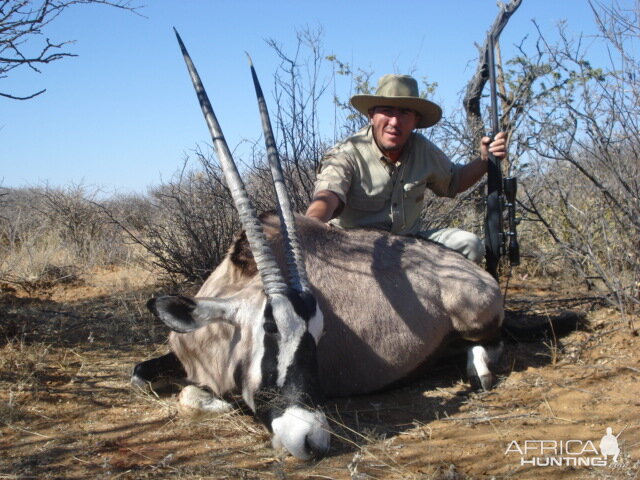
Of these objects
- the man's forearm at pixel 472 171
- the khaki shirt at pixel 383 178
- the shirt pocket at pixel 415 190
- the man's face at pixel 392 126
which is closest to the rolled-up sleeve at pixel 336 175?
the khaki shirt at pixel 383 178

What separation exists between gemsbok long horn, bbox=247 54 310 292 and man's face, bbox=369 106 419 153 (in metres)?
1.16

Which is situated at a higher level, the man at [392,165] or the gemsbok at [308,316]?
the man at [392,165]

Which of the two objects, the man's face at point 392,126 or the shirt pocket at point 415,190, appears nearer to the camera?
the man's face at point 392,126

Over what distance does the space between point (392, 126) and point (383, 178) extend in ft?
1.21

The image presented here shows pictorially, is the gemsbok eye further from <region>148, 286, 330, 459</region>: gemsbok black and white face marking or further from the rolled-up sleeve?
the rolled-up sleeve

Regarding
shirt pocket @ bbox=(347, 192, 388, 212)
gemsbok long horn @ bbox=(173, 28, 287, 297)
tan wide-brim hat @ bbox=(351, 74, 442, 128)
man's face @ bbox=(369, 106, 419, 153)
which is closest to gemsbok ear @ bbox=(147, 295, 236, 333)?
gemsbok long horn @ bbox=(173, 28, 287, 297)

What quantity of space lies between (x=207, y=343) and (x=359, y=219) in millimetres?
1748

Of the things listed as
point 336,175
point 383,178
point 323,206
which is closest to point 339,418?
point 323,206

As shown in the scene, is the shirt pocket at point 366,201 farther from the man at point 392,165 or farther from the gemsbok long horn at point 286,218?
the gemsbok long horn at point 286,218

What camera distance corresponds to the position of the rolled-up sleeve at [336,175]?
4.03 metres

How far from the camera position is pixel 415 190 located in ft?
14.8

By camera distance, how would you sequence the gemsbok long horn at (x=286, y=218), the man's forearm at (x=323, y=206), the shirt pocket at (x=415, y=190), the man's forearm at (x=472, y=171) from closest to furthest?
the gemsbok long horn at (x=286, y=218), the man's forearm at (x=323, y=206), the shirt pocket at (x=415, y=190), the man's forearm at (x=472, y=171)

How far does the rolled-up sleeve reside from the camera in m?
4.03

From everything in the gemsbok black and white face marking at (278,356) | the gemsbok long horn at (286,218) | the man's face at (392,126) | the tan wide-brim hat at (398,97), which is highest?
the tan wide-brim hat at (398,97)
